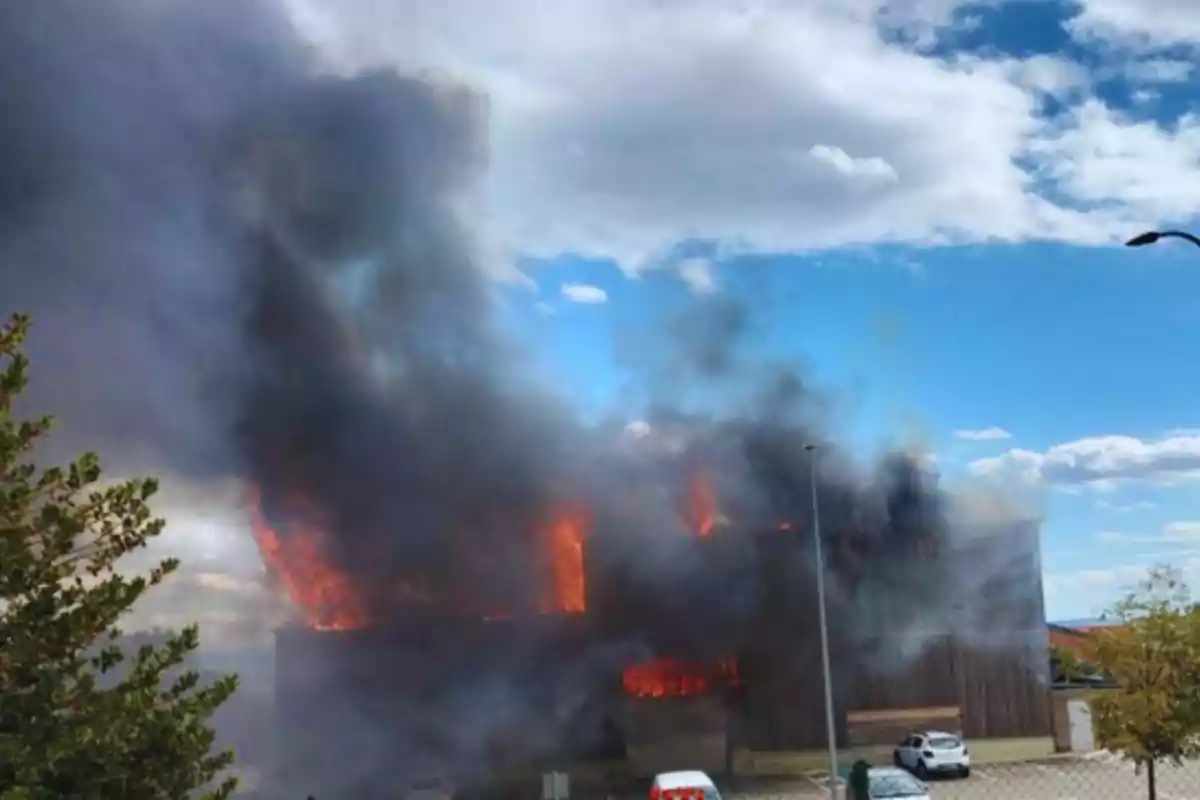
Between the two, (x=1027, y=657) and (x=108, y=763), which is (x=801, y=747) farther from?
(x=108, y=763)

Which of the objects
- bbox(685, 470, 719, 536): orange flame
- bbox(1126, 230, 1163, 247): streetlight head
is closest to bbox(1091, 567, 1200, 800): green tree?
bbox(1126, 230, 1163, 247): streetlight head

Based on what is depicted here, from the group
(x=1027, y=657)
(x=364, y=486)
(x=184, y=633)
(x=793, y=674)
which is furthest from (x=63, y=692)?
(x=1027, y=657)

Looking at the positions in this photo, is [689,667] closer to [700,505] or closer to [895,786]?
[700,505]

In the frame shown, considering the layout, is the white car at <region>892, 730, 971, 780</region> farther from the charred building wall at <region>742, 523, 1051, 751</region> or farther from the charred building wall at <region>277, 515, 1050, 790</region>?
the charred building wall at <region>277, 515, 1050, 790</region>

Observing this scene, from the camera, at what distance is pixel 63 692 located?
974 centimetres

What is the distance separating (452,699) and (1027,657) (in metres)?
17.8

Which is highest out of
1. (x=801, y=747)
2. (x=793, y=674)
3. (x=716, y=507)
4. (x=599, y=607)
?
(x=716, y=507)

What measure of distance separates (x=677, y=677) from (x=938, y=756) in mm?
8055

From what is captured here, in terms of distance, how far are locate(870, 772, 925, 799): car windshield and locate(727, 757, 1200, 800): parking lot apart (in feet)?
20.6

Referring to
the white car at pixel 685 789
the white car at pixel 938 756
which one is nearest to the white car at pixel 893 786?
the white car at pixel 685 789

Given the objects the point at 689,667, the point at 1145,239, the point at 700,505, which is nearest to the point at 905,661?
the point at 689,667

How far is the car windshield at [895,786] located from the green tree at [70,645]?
51.6 ft

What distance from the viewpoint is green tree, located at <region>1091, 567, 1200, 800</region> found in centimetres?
2025

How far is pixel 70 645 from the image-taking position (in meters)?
9.98
